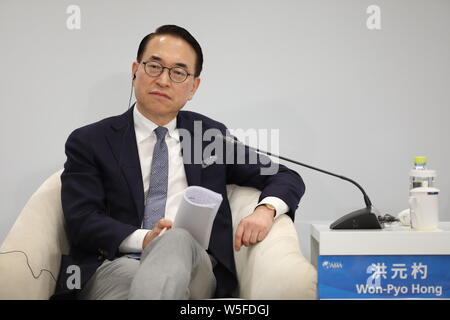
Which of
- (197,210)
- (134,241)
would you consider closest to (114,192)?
(134,241)

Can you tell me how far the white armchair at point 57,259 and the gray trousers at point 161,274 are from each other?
132 mm

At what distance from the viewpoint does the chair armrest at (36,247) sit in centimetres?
134

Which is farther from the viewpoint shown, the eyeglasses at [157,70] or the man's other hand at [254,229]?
the eyeglasses at [157,70]

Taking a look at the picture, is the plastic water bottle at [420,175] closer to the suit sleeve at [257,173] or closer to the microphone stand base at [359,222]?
the microphone stand base at [359,222]

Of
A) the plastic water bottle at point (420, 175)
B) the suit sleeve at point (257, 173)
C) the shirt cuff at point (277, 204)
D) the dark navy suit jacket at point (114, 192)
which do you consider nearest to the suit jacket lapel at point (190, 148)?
the dark navy suit jacket at point (114, 192)

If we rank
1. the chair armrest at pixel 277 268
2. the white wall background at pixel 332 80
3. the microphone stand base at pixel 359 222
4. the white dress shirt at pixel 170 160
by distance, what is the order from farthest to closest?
1. the white wall background at pixel 332 80
2. the white dress shirt at pixel 170 160
3. the microphone stand base at pixel 359 222
4. the chair armrest at pixel 277 268

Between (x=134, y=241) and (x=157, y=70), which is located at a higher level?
(x=157, y=70)

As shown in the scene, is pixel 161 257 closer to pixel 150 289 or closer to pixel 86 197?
pixel 150 289

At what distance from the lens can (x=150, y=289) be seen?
1.14m

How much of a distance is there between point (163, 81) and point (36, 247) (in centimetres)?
69

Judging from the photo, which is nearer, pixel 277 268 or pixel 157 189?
pixel 277 268

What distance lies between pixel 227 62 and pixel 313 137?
55cm

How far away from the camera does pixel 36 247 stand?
1471mm

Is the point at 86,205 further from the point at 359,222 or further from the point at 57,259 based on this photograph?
the point at 359,222
